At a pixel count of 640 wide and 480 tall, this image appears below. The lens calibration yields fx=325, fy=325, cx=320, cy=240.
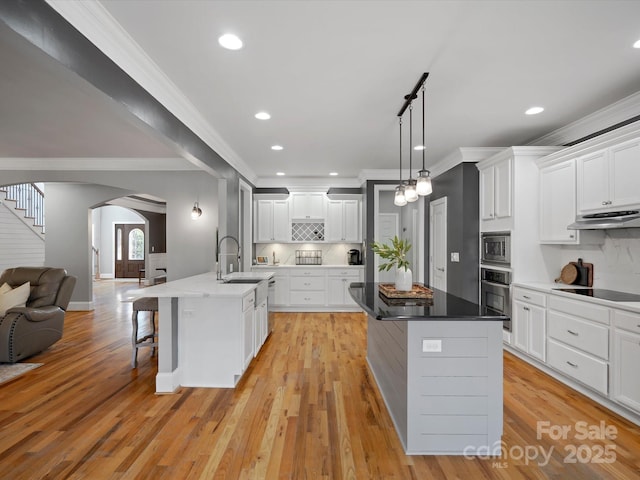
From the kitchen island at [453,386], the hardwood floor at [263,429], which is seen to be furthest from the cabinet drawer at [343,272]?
the kitchen island at [453,386]

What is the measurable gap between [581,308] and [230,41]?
357 cm

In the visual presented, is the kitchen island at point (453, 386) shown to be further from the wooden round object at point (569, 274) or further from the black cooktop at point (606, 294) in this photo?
the wooden round object at point (569, 274)

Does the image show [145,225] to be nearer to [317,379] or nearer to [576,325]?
[317,379]

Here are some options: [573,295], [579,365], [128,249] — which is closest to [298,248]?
[573,295]

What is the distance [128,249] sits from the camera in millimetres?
12883

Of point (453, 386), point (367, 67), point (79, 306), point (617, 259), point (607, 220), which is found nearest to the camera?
point (453, 386)

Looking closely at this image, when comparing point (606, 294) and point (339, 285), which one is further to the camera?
point (339, 285)

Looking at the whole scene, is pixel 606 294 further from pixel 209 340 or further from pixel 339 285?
pixel 339 285

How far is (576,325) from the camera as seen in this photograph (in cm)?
295

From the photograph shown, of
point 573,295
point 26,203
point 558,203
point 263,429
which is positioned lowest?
point 263,429

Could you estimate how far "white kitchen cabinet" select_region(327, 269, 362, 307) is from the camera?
21.2 ft

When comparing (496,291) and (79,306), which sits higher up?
(496,291)

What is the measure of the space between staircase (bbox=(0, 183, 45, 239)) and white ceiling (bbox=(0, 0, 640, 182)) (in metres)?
4.12

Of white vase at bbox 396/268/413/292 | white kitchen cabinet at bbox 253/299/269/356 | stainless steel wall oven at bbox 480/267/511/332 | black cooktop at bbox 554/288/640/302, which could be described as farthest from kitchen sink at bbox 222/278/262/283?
black cooktop at bbox 554/288/640/302
